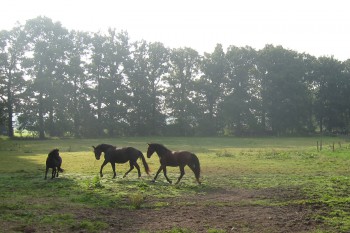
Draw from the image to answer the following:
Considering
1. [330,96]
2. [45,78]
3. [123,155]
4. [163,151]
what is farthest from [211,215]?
[330,96]

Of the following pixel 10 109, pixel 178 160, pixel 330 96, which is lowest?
pixel 178 160

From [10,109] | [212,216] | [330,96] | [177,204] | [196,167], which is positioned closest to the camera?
[212,216]

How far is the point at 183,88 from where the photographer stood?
7750 centimetres

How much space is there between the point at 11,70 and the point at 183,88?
32487 millimetres

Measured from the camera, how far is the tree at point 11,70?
203 ft

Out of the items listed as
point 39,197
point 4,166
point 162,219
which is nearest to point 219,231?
point 162,219

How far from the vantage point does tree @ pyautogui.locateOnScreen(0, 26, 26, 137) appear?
6175 cm

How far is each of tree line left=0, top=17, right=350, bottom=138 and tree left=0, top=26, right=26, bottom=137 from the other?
8.52ft

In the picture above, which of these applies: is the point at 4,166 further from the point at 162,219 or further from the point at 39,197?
the point at 162,219

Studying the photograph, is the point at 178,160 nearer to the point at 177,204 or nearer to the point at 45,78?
the point at 177,204

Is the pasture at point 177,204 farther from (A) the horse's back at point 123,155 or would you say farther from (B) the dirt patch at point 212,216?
(A) the horse's back at point 123,155

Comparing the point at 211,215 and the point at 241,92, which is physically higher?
the point at 241,92

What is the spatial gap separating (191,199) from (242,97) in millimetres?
64989

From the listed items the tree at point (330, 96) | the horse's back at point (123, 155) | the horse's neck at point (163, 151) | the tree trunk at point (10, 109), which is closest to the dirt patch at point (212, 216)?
the horse's neck at point (163, 151)
